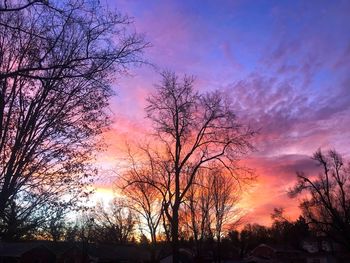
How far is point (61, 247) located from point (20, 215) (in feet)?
227

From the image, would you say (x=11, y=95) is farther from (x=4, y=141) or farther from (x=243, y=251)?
(x=243, y=251)

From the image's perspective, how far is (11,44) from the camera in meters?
14.4

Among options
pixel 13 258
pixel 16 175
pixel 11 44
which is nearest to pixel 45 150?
pixel 16 175

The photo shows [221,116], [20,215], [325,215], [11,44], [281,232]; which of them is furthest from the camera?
[281,232]

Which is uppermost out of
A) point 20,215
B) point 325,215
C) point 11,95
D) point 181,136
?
point 325,215

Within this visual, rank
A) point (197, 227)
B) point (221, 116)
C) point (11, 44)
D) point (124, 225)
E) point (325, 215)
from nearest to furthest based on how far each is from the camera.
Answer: point (11, 44) < point (221, 116) < point (197, 227) < point (325, 215) < point (124, 225)

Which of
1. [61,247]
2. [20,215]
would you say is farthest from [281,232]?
[20,215]

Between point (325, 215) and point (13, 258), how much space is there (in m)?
54.8

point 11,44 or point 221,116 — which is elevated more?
point 221,116

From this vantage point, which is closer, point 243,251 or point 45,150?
point 45,150

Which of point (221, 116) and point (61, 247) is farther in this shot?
point (61, 247)

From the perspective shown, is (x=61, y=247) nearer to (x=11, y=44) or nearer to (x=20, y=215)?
(x=20, y=215)

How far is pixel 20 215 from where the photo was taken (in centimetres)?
1764

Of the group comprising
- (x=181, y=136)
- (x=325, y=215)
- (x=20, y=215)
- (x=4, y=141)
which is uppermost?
(x=325, y=215)
